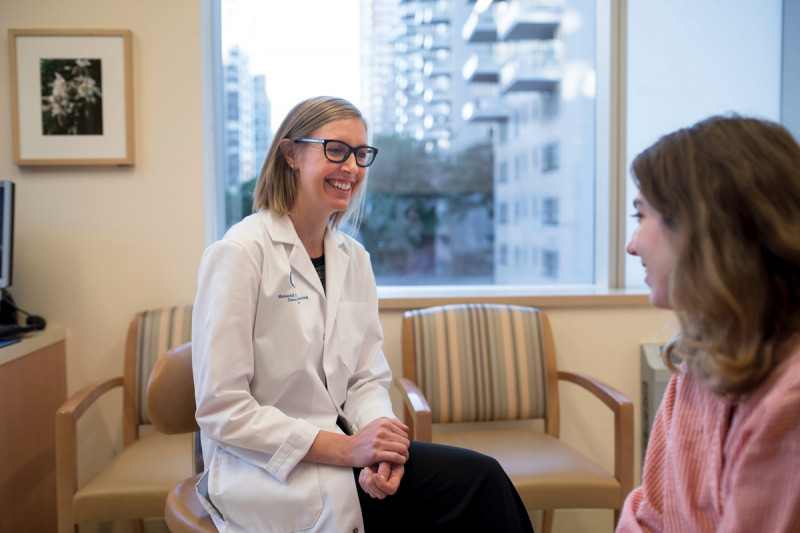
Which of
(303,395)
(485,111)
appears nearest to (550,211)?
(485,111)

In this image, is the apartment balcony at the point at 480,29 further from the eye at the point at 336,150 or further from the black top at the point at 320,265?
the black top at the point at 320,265

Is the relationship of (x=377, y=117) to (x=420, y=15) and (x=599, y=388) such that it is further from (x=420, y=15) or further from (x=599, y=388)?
(x=599, y=388)

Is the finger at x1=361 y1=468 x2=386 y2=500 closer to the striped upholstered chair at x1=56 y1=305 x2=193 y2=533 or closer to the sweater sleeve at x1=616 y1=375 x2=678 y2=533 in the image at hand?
the sweater sleeve at x1=616 y1=375 x2=678 y2=533

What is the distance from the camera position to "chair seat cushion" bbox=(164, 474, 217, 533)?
1381 millimetres

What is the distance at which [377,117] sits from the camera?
2830 millimetres

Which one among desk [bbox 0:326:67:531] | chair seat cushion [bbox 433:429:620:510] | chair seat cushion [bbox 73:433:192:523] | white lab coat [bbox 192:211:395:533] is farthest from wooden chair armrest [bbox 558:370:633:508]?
desk [bbox 0:326:67:531]

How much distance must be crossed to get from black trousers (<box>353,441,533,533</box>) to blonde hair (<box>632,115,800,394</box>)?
0.67 metres

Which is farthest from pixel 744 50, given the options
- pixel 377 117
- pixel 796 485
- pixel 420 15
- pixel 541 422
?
pixel 796 485

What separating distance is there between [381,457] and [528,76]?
2.16 meters

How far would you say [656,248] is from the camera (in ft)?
3.14

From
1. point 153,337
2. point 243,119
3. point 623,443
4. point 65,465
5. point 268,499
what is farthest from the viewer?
point 243,119

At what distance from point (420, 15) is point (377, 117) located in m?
0.54

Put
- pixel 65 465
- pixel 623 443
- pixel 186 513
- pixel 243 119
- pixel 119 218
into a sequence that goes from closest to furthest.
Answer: pixel 186 513, pixel 65 465, pixel 623 443, pixel 119 218, pixel 243 119

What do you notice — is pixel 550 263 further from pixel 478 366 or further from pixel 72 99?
pixel 72 99
